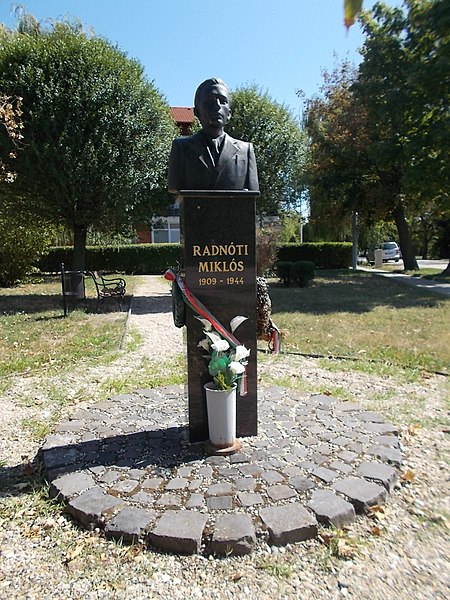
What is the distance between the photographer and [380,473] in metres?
3.10

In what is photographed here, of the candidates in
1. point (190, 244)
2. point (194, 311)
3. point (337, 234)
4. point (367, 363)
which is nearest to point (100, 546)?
point (194, 311)

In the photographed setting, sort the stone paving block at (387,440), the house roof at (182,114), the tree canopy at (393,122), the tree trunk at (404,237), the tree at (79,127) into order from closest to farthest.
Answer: the stone paving block at (387,440) < the tree at (79,127) < the tree canopy at (393,122) < the tree trunk at (404,237) < the house roof at (182,114)

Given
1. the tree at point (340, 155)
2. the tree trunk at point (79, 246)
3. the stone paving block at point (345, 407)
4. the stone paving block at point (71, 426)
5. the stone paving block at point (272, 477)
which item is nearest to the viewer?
the stone paving block at point (272, 477)

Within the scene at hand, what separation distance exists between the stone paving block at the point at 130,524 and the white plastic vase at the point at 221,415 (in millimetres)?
858

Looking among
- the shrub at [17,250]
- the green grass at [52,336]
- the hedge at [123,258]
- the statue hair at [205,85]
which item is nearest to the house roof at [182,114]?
the hedge at [123,258]

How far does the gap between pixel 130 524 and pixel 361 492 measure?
4.67 feet

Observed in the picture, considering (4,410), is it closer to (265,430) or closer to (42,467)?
(42,467)

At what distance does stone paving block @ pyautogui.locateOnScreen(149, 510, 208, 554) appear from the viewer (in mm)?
2453

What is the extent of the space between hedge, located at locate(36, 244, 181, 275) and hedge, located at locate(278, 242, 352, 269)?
643cm

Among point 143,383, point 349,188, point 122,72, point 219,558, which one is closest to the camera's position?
point 219,558

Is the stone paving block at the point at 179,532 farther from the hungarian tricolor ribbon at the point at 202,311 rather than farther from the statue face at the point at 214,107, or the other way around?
the statue face at the point at 214,107

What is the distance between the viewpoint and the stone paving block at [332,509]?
265cm

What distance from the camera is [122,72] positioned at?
12.4 meters

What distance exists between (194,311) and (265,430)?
120cm
